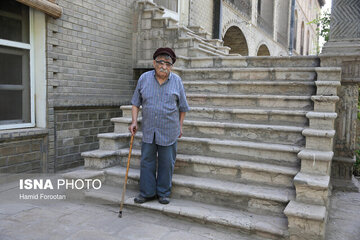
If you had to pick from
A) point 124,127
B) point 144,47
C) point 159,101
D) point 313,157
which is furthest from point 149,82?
point 144,47

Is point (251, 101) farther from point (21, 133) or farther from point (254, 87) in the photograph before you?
point (21, 133)

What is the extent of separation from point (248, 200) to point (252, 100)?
1633mm

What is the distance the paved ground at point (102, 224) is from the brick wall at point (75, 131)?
1.60 metres

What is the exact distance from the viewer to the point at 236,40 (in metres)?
13.1

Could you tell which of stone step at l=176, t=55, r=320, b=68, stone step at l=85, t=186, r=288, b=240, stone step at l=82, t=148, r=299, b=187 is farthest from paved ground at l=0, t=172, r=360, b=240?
stone step at l=176, t=55, r=320, b=68

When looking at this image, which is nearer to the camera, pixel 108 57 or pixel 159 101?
pixel 159 101

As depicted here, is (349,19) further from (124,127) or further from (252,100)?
(124,127)

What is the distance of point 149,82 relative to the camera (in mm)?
3281

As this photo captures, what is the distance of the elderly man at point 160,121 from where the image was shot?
3207 millimetres

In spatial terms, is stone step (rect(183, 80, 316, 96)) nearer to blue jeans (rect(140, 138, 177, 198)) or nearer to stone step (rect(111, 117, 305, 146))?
stone step (rect(111, 117, 305, 146))

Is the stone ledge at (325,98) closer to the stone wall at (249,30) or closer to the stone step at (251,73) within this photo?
the stone step at (251,73)

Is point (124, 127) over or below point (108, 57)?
below

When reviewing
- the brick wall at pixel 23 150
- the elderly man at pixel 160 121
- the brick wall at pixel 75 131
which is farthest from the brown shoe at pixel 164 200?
the brick wall at pixel 75 131

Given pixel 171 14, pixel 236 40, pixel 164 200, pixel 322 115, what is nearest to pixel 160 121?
pixel 164 200
